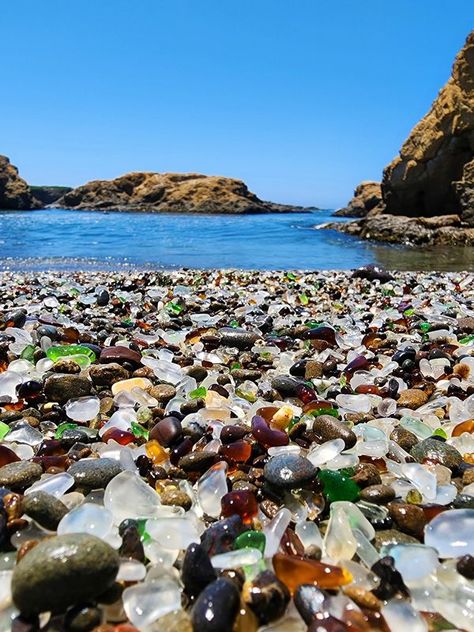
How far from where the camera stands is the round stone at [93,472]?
1.73 metres

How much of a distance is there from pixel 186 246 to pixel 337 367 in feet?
52.0

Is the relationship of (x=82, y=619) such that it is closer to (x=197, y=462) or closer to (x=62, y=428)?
(x=197, y=462)

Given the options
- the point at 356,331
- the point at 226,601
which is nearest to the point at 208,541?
the point at 226,601

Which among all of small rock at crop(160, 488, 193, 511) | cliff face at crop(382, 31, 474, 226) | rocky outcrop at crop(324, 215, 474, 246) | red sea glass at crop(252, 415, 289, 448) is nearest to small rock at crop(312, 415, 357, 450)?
red sea glass at crop(252, 415, 289, 448)

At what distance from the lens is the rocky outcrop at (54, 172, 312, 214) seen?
71.8 m

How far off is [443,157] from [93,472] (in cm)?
2828

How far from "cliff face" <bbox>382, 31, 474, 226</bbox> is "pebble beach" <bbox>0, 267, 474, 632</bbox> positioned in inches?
891

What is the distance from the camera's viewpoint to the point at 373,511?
5.42 feet

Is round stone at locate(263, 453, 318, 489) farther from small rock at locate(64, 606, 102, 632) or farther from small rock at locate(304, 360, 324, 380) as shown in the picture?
small rock at locate(304, 360, 324, 380)

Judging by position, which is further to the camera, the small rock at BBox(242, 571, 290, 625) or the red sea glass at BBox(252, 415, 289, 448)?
the red sea glass at BBox(252, 415, 289, 448)

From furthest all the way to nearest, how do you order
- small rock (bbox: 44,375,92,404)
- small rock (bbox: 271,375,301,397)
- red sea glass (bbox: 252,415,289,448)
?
→ small rock (bbox: 271,375,301,397)
small rock (bbox: 44,375,92,404)
red sea glass (bbox: 252,415,289,448)

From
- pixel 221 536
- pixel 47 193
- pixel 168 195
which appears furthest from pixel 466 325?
pixel 47 193

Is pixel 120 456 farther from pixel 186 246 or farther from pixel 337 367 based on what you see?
pixel 186 246

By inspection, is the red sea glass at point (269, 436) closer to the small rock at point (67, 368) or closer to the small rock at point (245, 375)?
the small rock at point (245, 375)
